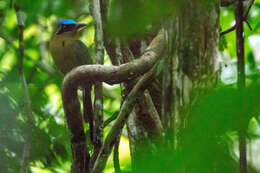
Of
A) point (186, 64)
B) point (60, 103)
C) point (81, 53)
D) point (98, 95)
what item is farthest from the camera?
point (81, 53)

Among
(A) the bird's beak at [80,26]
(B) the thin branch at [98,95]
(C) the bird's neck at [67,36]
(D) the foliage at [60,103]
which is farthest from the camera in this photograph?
(C) the bird's neck at [67,36]

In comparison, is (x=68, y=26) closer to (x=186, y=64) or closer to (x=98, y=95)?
(x=98, y=95)

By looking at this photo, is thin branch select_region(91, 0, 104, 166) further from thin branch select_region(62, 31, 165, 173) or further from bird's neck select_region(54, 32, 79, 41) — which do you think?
bird's neck select_region(54, 32, 79, 41)

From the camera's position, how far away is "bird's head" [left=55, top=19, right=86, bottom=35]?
4926 mm

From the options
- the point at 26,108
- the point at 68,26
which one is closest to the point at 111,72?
the point at 26,108

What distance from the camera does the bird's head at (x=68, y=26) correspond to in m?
4.93

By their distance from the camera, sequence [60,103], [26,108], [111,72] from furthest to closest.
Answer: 1. [60,103]
2. [26,108]
3. [111,72]

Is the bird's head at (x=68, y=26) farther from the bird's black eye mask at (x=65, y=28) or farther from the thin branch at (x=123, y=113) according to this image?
the thin branch at (x=123, y=113)

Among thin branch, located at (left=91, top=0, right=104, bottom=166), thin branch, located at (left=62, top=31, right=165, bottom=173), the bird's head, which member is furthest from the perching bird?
thin branch, located at (left=62, top=31, right=165, bottom=173)

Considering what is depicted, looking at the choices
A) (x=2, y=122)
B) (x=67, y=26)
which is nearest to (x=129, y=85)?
(x=2, y=122)

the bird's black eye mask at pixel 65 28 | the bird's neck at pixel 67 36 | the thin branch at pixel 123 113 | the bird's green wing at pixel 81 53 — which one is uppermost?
the bird's black eye mask at pixel 65 28

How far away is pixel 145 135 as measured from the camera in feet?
9.63

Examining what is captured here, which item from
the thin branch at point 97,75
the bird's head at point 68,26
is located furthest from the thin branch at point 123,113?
the bird's head at point 68,26

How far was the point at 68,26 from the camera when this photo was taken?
16.3 ft
